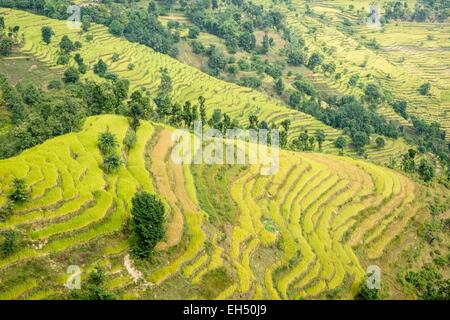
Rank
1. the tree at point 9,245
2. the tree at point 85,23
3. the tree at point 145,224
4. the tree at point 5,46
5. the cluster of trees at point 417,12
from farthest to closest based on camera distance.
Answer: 1. the cluster of trees at point 417,12
2. the tree at point 85,23
3. the tree at point 5,46
4. the tree at point 145,224
5. the tree at point 9,245

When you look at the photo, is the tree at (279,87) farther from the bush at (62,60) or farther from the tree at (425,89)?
the bush at (62,60)

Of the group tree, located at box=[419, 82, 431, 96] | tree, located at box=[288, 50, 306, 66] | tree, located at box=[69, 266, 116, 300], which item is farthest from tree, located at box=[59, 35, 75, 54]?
tree, located at box=[419, 82, 431, 96]

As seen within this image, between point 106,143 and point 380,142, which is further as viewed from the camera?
point 380,142

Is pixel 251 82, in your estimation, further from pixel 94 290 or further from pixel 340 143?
pixel 94 290

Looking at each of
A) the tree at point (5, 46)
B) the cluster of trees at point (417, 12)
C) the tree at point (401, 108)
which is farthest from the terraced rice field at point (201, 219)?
the cluster of trees at point (417, 12)

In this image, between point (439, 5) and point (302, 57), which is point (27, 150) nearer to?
point (302, 57)

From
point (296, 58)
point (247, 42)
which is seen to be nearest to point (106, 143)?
point (247, 42)
